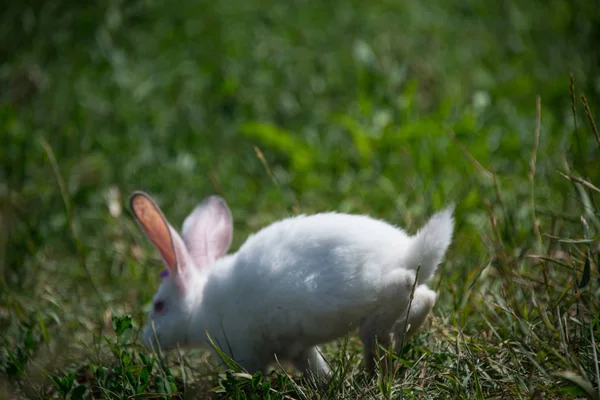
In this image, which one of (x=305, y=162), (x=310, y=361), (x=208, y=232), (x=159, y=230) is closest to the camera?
(x=310, y=361)

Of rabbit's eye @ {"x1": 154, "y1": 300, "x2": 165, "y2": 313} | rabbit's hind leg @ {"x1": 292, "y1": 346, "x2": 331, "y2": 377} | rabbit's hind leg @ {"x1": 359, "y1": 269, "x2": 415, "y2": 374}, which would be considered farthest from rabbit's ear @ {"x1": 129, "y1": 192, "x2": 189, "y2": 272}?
rabbit's hind leg @ {"x1": 359, "y1": 269, "x2": 415, "y2": 374}

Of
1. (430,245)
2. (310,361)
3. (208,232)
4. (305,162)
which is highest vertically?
(430,245)

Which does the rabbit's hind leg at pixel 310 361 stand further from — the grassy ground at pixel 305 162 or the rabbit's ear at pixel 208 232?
the rabbit's ear at pixel 208 232

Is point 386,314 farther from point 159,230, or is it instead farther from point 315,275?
point 159,230

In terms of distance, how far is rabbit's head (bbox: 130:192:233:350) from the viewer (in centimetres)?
328

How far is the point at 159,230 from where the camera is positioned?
3307 mm

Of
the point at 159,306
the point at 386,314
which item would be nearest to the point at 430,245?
the point at 386,314

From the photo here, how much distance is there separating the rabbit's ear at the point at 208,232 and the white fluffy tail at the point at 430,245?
108 centimetres

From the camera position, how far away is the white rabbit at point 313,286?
288 cm

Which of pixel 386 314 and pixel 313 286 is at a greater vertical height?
pixel 313 286

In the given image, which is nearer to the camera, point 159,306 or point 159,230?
point 159,230

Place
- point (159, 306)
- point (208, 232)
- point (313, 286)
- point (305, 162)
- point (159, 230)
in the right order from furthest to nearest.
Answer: point (305, 162) → point (208, 232) → point (159, 306) → point (159, 230) → point (313, 286)

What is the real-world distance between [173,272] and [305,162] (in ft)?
5.93

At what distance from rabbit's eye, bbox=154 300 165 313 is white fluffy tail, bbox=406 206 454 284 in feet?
3.94
